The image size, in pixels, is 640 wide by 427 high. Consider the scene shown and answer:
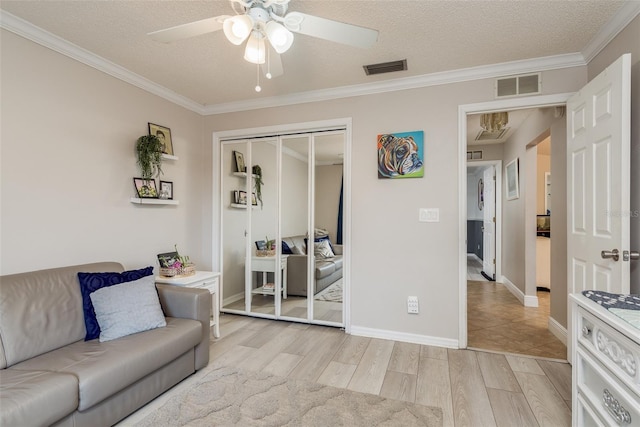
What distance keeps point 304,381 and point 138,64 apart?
296cm

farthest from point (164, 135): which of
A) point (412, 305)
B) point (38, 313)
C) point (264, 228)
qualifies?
point (412, 305)

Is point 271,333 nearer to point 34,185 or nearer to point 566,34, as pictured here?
point 34,185

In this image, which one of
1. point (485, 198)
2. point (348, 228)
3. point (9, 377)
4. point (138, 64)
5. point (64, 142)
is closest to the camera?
point (9, 377)

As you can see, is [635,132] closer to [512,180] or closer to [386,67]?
[386,67]

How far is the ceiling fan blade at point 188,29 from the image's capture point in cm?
153

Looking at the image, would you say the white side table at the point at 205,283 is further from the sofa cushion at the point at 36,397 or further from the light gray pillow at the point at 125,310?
the sofa cushion at the point at 36,397

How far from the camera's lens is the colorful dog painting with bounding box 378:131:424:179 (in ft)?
9.28

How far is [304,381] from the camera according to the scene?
2.15m

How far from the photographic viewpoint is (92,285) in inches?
79.9

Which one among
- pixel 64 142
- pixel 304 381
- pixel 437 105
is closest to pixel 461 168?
pixel 437 105

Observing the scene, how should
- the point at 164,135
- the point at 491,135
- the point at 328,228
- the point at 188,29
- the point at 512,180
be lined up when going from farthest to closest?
the point at 491,135
the point at 512,180
the point at 328,228
the point at 164,135
the point at 188,29

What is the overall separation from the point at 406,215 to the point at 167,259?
2.41 meters

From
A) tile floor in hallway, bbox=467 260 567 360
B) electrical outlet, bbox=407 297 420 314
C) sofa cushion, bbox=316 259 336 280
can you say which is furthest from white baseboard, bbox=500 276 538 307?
sofa cushion, bbox=316 259 336 280

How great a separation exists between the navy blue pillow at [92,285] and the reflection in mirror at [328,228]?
176cm
